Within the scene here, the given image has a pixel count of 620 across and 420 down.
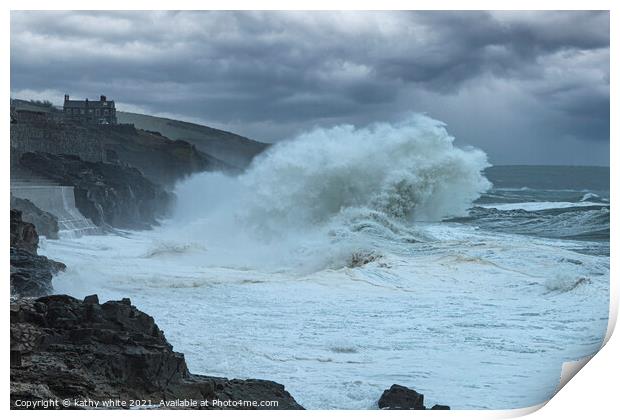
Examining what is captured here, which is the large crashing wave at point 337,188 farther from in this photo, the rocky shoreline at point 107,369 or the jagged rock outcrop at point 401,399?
the jagged rock outcrop at point 401,399

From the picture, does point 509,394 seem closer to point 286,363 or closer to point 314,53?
point 286,363

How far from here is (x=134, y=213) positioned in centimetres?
727

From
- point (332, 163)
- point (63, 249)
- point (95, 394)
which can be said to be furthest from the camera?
point (332, 163)

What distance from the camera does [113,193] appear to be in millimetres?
7254

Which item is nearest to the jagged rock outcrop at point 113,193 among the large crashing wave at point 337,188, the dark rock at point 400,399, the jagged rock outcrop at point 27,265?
the large crashing wave at point 337,188

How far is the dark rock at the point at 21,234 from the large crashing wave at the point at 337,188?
107 centimetres

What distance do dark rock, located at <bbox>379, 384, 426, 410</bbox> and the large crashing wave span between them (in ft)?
Answer: 4.29

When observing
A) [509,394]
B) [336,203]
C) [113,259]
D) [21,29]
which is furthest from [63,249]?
[509,394]

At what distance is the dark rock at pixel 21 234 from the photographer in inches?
265

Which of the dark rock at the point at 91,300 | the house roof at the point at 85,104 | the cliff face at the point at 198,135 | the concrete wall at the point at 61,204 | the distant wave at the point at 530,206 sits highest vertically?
the house roof at the point at 85,104

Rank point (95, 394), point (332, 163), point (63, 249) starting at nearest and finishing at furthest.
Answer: point (95, 394) < point (63, 249) < point (332, 163)

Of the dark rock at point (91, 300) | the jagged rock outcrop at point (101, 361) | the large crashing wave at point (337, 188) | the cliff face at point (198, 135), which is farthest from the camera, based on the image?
the large crashing wave at point (337, 188)

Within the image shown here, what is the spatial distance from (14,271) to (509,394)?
341 cm

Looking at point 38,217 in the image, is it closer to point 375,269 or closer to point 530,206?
point 375,269
